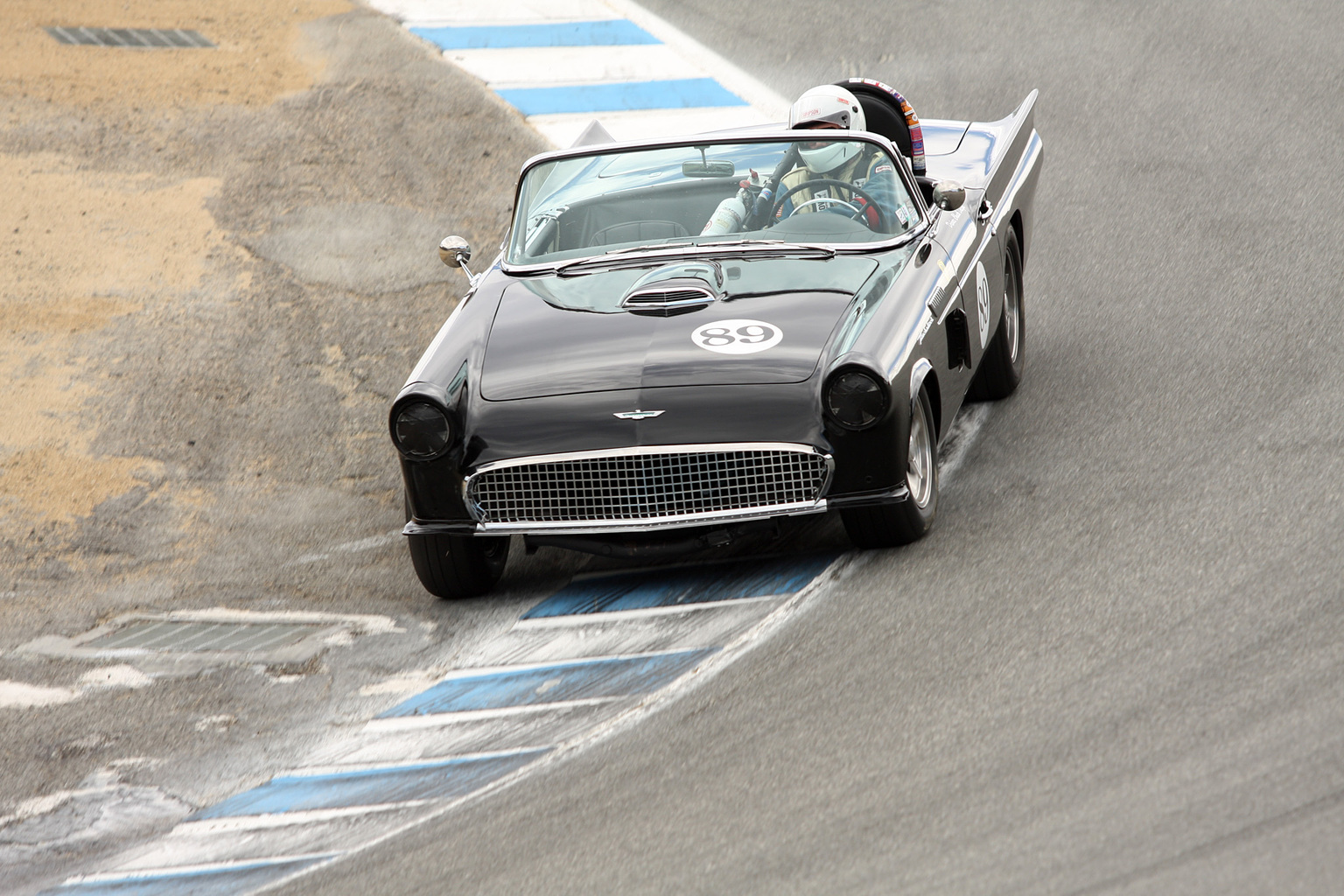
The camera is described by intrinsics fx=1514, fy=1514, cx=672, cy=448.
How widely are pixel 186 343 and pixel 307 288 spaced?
33.7 inches

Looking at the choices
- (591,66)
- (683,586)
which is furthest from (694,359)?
(591,66)

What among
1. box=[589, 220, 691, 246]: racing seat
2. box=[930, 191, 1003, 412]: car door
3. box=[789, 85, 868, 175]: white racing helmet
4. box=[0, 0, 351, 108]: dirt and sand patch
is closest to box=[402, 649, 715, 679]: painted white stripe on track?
box=[930, 191, 1003, 412]: car door

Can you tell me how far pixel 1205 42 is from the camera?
40.0 feet

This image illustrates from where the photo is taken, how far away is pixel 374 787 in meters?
4.43

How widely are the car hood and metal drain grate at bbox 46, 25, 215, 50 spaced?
8.00 meters

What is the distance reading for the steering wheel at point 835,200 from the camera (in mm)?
6160

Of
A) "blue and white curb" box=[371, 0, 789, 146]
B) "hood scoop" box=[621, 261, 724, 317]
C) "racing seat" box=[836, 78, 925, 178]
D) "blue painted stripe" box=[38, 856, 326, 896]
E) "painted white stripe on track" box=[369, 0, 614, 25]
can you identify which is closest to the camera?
"blue painted stripe" box=[38, 856, 326, 896]

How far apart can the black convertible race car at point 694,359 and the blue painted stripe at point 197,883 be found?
154 cm

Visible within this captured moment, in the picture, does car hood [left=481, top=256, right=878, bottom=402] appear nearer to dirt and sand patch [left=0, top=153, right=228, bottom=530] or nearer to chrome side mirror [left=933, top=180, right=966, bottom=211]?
chrome side mirror [left=933, top=180, right=966, bottom=211]

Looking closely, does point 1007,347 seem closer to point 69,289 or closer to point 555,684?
point 555,684

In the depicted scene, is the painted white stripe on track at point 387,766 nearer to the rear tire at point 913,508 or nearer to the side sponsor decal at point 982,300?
the rear tire at point 913,508

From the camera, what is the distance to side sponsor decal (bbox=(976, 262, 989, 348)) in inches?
251

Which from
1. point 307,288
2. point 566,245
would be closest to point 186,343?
point 307,288

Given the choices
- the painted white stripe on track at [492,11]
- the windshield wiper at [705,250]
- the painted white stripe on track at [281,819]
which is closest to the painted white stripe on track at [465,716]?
the painted white stripe on track at [281,819]
